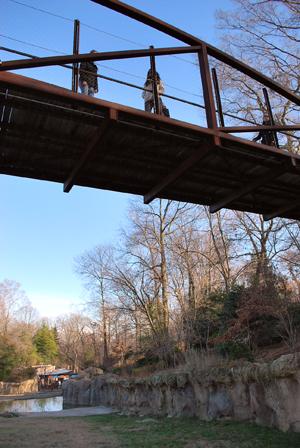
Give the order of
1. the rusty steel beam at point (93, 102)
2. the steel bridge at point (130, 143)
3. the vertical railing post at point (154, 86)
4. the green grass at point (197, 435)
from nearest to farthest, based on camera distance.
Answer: the rusty steel beam at point (93, 102), the steel bridge at point (130, 143), the vertical railing post at point (154, 86), the green grass at point (197, 435)

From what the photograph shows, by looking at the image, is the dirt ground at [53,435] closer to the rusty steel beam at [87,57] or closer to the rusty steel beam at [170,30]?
the rusty steel beam at [87,57]

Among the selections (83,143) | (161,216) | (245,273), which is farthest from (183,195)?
(161,216)

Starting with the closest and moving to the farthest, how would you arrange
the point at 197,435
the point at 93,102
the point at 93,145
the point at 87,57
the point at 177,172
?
1. the point at 93,102
2. the point at 87,57
3. the point at 93,145
4. the point at 177,172
5. the point at 197,435

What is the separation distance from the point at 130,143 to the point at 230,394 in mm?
8266

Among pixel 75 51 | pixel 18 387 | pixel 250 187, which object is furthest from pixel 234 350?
pixel 18 387

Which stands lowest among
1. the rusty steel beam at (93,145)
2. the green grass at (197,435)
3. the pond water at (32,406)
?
the green grass at (197,435)

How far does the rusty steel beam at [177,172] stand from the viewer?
651cm

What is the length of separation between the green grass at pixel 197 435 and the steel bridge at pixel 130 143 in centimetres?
523

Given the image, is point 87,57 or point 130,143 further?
point 130,143

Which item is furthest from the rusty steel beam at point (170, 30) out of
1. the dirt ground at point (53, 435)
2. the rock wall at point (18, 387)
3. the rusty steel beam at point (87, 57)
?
the rock wall at point (18, 387)

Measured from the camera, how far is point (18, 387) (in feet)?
141

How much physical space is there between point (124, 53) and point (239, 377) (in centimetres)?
890

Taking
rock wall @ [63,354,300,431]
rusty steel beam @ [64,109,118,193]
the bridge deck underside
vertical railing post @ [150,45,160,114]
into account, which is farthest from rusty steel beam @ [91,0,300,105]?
rock wall @ [63,354,300,431]

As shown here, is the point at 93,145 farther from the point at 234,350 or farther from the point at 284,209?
the point at 234,350
